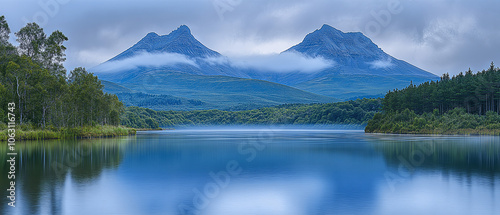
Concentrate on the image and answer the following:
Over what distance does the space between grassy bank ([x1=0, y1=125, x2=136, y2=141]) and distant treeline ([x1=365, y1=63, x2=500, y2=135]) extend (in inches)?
1977

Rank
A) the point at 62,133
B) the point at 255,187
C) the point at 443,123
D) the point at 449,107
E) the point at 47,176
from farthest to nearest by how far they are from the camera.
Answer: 1. the point at 449,107
2. the point at 443,123
3. the point at 62,133
4. the point at 47,176
5. the point at 255,187

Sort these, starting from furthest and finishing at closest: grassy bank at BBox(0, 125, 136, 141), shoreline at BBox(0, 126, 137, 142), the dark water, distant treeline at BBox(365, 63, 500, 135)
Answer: distant treeline at BBox(365, 63, 500, 135) → shoreline at BBox(0, 126, 137, 142) → grassy bank at BBox(0, 125, 136, 141) → the dark water

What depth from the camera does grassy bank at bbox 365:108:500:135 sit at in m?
73.1

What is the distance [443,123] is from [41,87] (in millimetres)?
60799

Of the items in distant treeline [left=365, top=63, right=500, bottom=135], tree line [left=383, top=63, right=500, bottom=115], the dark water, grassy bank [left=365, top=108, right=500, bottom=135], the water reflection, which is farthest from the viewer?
tree line [left=383, top=63, right=500, bottom=115]

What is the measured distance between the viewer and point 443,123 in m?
79.1

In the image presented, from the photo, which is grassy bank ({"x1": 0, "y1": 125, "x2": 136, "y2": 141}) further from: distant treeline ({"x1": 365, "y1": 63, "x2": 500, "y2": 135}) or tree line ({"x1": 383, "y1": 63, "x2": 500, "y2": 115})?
tree line ({"x1": 383, "y1": 63, "x2": 500, "y2": 115})

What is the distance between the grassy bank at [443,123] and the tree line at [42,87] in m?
51.1

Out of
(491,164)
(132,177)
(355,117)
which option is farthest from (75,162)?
(355,117)

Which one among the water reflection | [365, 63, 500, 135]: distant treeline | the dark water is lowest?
the dark water

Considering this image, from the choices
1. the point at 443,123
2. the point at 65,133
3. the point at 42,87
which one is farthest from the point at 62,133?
the point at 443,123

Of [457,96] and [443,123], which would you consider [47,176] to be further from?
[457,96]

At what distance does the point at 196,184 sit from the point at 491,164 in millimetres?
15471

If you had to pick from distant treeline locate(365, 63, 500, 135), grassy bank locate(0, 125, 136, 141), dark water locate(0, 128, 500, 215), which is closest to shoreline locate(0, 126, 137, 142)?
grassy bank locate(0, 125, 136, 141)
